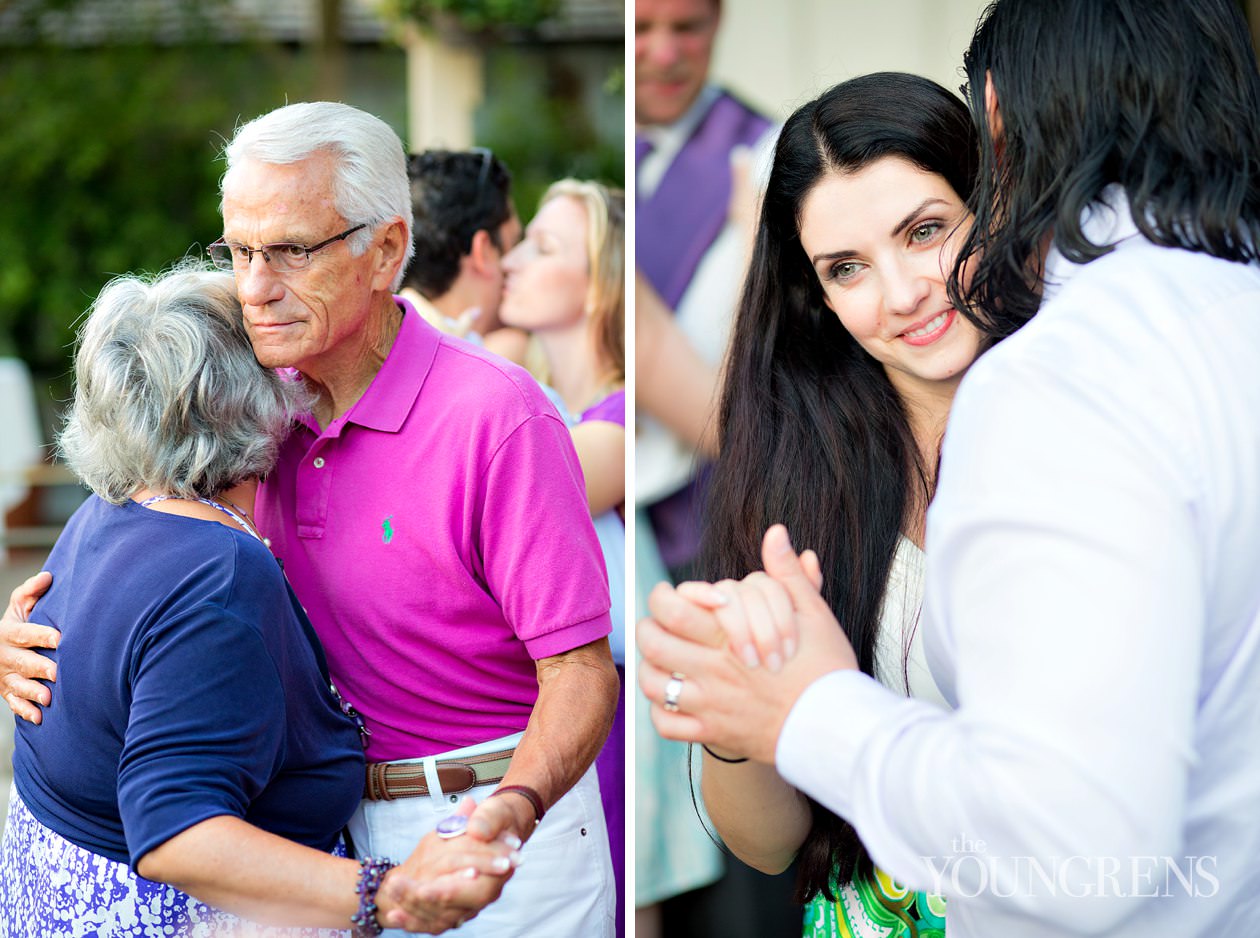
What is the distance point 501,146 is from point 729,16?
A: 4.64m

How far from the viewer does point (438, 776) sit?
1.71m

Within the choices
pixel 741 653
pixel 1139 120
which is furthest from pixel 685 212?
pixel 741 653

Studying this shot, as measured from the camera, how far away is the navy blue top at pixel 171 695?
1.30 m

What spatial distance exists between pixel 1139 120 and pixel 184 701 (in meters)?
1.11

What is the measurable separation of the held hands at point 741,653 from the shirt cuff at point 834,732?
0.06 feet

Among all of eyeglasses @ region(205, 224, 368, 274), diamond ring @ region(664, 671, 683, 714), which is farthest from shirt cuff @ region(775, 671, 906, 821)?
eyeglasses @ region(205, 224, 368, 274)

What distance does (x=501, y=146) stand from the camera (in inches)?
313

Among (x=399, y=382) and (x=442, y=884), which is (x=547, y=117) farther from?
(x=442, y=884)

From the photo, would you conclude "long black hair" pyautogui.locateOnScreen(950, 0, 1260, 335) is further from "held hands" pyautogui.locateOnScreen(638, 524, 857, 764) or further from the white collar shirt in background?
"held hands" pyautogui.locateOnScreen(638, 524, 857, 764)

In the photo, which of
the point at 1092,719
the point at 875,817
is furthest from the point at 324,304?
the point at 1092,719

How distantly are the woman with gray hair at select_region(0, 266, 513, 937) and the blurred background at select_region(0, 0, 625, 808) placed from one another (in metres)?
6.36

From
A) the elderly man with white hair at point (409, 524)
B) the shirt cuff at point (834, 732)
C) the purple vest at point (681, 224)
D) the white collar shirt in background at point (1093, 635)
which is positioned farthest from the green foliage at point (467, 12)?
the shirt cuff at point (834, 732)

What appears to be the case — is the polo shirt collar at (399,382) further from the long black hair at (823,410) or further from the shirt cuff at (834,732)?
the shirt cuff at (834,732)

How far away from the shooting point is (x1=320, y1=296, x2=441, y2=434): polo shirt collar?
1.71m
